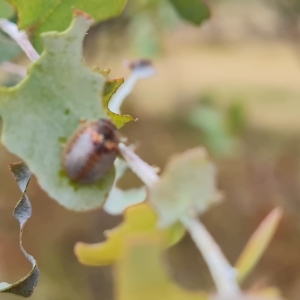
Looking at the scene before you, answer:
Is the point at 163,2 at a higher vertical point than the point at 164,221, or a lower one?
lower

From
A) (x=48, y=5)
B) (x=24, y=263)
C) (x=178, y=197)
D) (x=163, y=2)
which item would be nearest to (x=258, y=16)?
(x=163, y=2)

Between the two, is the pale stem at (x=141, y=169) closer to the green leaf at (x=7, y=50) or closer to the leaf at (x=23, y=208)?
the leaf at (x=23, y=208)

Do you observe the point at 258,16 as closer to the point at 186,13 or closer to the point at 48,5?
the point at 186,13

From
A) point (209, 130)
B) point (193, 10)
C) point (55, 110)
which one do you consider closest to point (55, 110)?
point (55, 110)

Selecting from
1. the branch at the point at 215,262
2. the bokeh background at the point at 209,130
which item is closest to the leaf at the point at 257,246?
the branch at the point at 215,262

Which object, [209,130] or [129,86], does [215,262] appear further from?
[209,130]

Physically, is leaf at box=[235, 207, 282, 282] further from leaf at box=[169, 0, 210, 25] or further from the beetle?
leaf at box=[169, 0, 210, 25]
